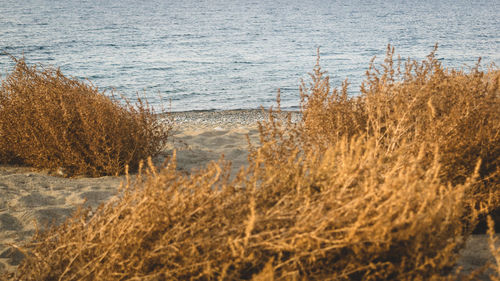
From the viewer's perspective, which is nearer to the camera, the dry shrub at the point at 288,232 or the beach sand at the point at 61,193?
the dry shrub at the point at 288,232

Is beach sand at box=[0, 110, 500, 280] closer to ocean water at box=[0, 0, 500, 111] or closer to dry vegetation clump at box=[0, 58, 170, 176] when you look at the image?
dry vegetation clump at box=[0, 58, 170, 176]

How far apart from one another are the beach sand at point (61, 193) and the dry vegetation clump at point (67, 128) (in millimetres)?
183

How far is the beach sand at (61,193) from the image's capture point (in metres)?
2.77

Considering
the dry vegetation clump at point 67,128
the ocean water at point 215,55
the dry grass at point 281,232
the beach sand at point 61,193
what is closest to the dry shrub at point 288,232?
the dry grass at point 281,232

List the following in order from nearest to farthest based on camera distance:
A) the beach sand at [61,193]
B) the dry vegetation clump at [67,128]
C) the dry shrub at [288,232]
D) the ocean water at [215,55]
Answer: the dry shrub at [288,232]
the beach sand at [61,193]
the dry vegetation clump at [67,128]
the ocean water at [215,55]

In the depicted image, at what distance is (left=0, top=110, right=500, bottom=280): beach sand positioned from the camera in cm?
277

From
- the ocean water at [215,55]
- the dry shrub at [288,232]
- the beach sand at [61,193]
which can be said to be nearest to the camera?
the dry shrub at [288,232]

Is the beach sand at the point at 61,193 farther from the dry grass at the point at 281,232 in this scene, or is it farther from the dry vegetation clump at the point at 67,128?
the dry grass at the point at 281,232

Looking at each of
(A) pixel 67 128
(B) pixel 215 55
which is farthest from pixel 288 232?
(B) pixel 215 55

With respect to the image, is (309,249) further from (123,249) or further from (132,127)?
(132,127)

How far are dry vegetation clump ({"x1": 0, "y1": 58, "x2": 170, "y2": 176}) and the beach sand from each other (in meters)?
0.18

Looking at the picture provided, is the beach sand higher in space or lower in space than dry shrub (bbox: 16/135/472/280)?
lower

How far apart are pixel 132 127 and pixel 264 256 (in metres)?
3.17

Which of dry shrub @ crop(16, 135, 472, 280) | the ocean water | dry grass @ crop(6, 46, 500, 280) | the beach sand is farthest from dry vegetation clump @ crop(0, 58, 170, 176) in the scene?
the ocean water
